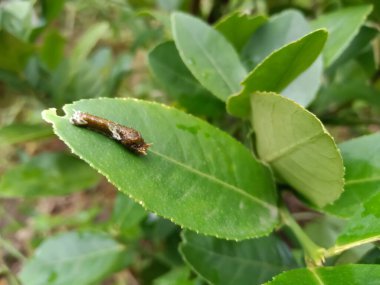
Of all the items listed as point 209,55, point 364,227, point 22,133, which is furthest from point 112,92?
point 364,227

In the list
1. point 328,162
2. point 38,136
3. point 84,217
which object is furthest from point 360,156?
point 84,217

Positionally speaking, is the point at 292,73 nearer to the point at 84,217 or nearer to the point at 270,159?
the point at 270,159

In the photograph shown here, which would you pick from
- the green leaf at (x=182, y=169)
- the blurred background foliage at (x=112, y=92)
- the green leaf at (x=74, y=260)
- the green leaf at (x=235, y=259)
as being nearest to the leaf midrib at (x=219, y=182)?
the green leaf at (x=182, y=169)

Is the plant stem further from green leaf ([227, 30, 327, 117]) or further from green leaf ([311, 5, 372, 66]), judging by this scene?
green leaf ([311, 5, 372, 66])

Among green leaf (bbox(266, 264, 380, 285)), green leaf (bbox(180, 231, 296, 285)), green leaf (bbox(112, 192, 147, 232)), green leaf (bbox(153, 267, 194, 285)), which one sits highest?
green leaf (bbox(266, 264, 380, 285))

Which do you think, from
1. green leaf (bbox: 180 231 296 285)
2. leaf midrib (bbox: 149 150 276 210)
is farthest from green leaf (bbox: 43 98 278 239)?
green leaf (bbox: 180 231 296 285)
